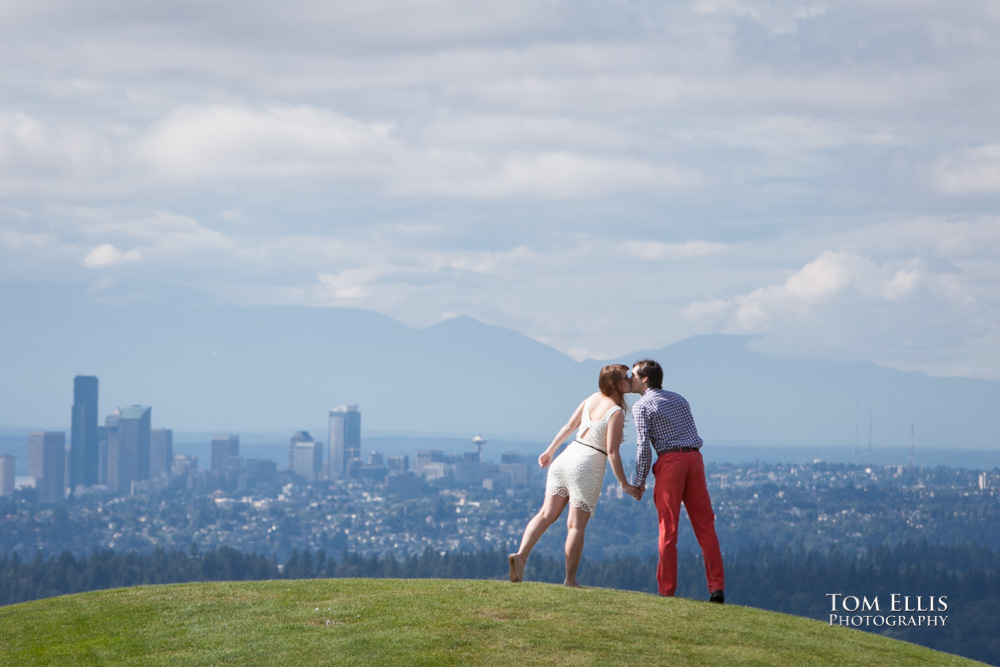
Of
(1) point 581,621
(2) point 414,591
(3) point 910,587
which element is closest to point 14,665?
(2) point 414,591

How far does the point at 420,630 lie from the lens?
1248 centimetres

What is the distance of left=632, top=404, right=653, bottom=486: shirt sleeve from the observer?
45.8ft

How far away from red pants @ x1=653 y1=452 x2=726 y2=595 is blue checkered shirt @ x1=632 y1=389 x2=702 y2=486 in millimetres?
137

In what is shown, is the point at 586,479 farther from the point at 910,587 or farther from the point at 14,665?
the point at 910,587

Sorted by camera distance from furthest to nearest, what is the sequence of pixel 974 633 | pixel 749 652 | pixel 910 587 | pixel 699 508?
pixel 910 587, pixel 974 633, pixel 699 508, pixel 749 652

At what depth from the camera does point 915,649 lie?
1448 centimetres

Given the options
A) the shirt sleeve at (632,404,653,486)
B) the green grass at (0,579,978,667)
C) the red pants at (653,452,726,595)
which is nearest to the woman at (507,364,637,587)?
the shirt sleeve at (632,404,653,486)

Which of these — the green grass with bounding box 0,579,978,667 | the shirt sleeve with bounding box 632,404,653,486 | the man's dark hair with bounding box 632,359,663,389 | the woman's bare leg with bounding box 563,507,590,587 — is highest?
the man's dark hair with bounding box 632,359,663,389

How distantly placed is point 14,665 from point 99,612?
1860 millimetres

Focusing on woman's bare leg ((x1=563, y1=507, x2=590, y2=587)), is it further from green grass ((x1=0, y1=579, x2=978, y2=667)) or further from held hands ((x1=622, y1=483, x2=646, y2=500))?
held hands ((x1=622, y1=483, x2=646, y2=500))

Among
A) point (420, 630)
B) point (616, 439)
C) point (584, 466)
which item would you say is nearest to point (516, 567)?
point (584, 466)

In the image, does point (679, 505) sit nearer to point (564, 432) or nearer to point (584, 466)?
point (584, 466)

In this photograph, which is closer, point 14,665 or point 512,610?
point 14,665

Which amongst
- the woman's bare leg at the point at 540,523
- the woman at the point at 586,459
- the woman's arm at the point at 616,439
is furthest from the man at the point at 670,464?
the woman's bare leg at the point at 540,523
